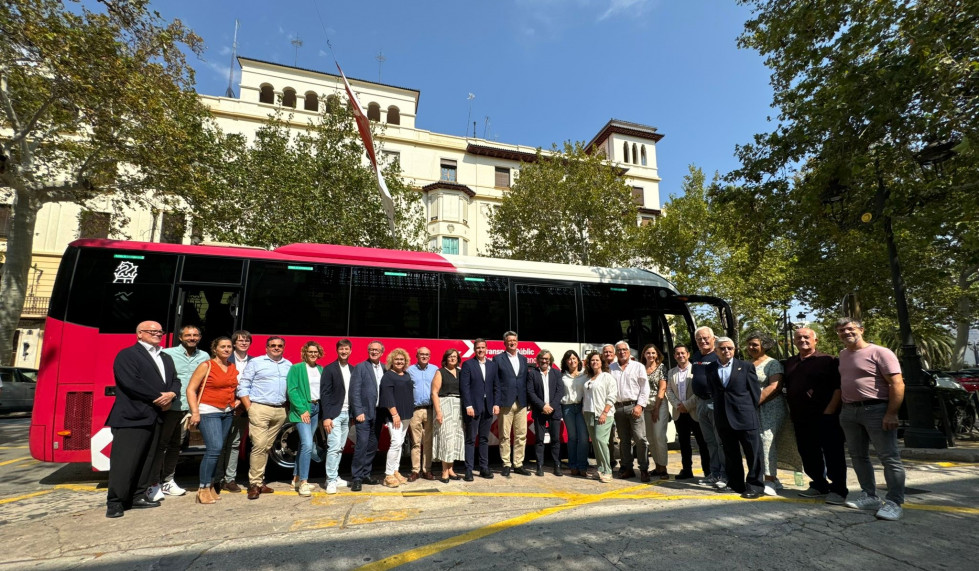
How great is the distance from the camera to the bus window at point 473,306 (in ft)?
24.2

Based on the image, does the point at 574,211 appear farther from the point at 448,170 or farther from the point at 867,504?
the point at 867,504

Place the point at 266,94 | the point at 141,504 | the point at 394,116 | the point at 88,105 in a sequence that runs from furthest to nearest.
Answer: the point at 394,116
the point at 266,94
the point at 88,105
the point at 141,504

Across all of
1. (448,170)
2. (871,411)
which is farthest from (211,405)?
(448,170)

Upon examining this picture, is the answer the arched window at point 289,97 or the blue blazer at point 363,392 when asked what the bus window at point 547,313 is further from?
the arched window at point 289,97

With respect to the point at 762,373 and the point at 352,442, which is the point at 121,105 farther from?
the point at 762,373

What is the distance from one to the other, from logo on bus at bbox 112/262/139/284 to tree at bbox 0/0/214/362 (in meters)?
6.74

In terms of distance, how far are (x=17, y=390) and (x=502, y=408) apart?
16148 mm

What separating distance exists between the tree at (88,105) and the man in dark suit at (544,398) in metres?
10.9

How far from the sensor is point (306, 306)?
6664mm

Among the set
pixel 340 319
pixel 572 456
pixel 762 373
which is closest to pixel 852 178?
pixel 762 373

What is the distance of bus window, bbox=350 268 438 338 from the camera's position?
22.6ft

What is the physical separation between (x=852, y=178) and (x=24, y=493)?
13.9m

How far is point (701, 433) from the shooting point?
631cm

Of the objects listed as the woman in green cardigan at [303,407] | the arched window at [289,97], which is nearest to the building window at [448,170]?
the arched window at [289,97]
